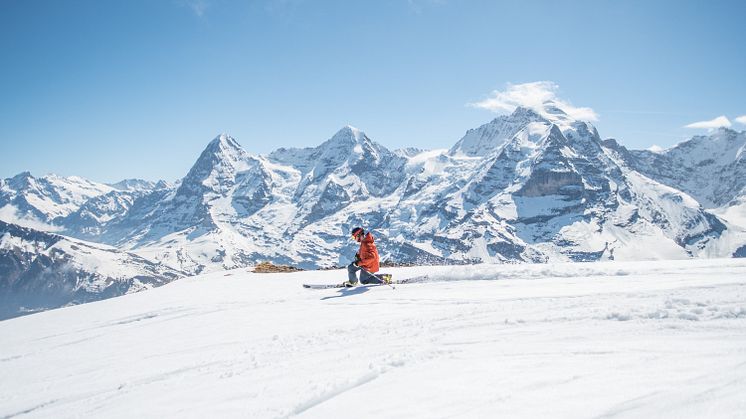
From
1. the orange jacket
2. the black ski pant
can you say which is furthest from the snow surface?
the orange jacket

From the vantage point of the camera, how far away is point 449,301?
1152cm

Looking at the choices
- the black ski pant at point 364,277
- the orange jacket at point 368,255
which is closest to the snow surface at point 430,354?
the black ski pant at point 364,277

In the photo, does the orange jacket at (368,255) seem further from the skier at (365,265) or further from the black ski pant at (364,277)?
the black ski pant at (364,277)

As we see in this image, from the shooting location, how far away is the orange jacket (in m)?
16.2

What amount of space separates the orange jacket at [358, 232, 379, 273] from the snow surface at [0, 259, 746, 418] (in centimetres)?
257

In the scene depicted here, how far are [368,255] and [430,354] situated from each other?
30.9 ft

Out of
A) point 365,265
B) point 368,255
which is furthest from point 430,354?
point 365,265

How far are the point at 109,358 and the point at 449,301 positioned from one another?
7.99 m

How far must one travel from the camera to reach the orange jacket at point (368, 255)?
1619 cm

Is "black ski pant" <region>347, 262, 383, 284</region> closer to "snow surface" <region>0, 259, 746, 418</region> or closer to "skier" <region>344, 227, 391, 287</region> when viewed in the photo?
"skier" <region>344, 227, 391, 287</region>

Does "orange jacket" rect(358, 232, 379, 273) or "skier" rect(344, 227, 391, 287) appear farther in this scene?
"skier" rect(344, 227, 391, 287)

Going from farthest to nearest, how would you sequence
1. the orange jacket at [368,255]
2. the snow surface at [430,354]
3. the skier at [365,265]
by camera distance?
1. the skier at [365,265]
2. the orange jacket at [368,255]
3. the snow surface at [430,354]

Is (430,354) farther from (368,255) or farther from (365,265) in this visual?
(365,265)

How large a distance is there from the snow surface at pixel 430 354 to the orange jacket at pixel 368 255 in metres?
2.57
